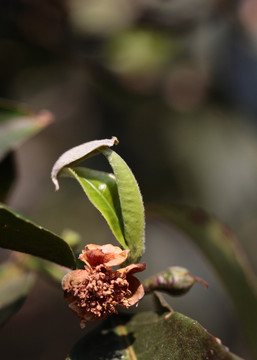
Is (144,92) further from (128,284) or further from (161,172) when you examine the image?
(128,284)

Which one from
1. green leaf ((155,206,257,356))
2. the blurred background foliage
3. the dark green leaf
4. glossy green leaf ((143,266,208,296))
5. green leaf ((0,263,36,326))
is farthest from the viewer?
the blurred background foliage

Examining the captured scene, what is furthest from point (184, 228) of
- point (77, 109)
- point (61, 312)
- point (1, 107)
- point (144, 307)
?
point (61, 312)

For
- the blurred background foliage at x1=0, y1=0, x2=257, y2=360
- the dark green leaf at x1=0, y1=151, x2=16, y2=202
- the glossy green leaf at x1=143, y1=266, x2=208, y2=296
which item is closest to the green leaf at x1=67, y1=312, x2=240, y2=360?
the glossy green leaf at x1=143, y1=266, x2=208, y2=296

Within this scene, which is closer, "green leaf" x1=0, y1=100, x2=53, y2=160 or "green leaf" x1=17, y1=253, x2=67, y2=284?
"green leaf" x1=17, y1=253, x2=67, y2=284

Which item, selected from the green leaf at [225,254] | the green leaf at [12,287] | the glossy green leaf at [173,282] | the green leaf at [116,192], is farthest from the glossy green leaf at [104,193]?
the green leaf at [225,254]

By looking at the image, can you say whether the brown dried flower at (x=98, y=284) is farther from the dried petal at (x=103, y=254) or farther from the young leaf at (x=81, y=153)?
the young leaf at (x=81, y=153)

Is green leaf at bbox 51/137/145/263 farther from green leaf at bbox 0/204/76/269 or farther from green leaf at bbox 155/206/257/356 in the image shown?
green leaf at bbox 155/206/257/356
